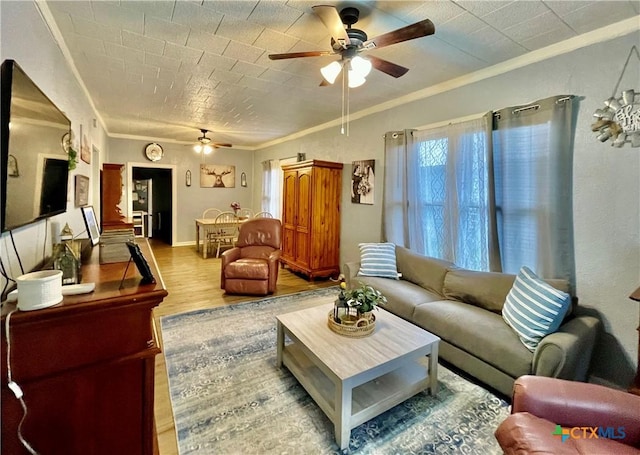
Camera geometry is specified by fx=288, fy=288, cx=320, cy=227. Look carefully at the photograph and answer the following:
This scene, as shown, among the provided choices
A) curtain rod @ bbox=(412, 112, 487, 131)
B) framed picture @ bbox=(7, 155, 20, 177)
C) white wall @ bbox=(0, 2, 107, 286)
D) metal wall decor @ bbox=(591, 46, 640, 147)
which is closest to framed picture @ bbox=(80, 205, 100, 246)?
white wall @ bbox=(0, 2, 107, 286)

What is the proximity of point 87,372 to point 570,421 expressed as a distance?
6.44 ft

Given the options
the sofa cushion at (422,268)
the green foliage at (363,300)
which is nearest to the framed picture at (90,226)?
the green foliage at (363,300)

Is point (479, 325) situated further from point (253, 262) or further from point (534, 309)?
point (253, 262)

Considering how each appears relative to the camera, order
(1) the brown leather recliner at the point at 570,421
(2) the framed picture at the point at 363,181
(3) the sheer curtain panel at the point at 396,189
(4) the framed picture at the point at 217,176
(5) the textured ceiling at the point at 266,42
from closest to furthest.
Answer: (1) the brown leather recliner at the point at 570,421
(5) the textured ceiling at the point at 266,42
(3) the sheer curtain panel at the point at 396,189
(2) the framed picture at the point at 363,181
(4) the framed picture at the point at 217,176

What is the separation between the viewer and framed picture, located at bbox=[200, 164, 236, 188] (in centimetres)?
726

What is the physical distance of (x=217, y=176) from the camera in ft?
24.3

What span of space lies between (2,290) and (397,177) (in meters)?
3.44

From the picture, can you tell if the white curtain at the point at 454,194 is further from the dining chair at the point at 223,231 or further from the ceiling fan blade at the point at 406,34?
the dining chair at the point at 223,231

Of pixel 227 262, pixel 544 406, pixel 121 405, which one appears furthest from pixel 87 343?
pixel 227 262

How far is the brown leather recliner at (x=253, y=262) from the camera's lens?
12.3 ft

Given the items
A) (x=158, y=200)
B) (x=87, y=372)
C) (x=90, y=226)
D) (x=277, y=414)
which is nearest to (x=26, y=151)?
(x=87, y=372)

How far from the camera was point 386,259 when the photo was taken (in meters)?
3.38

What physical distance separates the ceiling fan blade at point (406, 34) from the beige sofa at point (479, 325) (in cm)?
195

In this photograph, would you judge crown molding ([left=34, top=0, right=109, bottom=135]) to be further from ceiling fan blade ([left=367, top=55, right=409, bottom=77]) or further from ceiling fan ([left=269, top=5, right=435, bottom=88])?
ceiling fan blade ([left=367, top=55, right=409, bottom=77])
